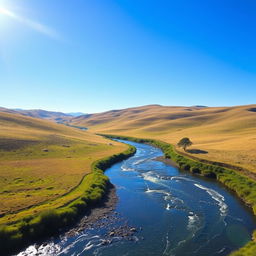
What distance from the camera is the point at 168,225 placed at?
32.2 metres

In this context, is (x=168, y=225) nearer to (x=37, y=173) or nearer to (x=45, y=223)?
(x=45, y=223)

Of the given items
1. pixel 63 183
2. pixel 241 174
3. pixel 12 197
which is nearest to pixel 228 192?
pixel 241 174

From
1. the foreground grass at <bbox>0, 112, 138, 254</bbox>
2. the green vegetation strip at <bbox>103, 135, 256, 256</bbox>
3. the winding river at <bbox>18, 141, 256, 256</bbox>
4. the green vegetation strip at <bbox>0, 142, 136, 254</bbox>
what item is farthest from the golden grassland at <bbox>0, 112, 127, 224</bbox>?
the green vegetation strip at <bbox>103, 135, 256, 256</bbox>

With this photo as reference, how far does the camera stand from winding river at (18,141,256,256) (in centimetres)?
2648

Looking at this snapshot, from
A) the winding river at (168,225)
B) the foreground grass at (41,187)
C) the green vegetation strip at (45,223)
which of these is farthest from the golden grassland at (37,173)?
the winding river at (168,225)

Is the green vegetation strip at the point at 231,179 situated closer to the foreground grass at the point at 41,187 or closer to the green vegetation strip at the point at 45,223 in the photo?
the green vegetation strip at the point at 45,223

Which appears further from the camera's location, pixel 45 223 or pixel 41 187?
pixel 41 187

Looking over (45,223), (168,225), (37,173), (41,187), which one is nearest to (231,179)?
(168,225)

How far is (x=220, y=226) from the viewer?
31734 mm

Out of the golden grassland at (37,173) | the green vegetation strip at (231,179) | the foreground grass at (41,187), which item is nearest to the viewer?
the green vegetation strip at (231,179)

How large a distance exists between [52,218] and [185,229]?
18467mm

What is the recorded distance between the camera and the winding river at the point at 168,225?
86.9ft

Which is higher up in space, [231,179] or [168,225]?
[231,179]

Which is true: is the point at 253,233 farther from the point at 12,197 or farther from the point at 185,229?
the point at 12,197
